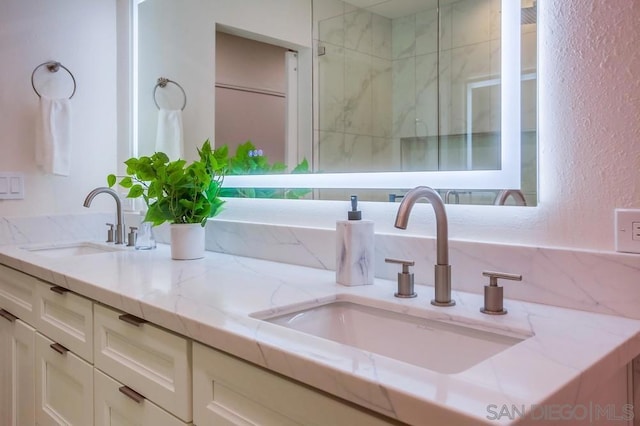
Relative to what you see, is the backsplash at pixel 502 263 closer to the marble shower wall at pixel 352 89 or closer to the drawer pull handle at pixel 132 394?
the marble shower wall at pixel 352 89

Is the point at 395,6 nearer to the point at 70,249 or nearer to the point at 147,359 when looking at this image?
the point at 147,359

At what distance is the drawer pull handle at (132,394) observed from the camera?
1.00m

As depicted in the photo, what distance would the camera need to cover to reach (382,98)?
4.29 feet

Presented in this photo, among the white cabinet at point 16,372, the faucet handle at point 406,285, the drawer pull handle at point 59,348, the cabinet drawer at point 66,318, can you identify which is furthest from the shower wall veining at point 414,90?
the white cabinet at point 16,372

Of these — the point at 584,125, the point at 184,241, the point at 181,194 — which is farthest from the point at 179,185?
the point at 584,125

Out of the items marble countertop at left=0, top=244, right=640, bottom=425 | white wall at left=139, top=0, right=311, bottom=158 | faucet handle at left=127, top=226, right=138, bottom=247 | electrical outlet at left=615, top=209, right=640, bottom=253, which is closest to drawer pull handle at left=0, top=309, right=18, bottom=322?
marble countertop at left=0, top=244, right=640, bottom=425

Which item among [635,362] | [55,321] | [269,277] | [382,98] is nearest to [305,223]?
[269,277]

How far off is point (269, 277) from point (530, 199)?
0.65 metres

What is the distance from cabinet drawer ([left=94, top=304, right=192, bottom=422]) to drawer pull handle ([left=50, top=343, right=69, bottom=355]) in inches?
7.4

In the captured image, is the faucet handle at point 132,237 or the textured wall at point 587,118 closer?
the textured wall at point 587,118

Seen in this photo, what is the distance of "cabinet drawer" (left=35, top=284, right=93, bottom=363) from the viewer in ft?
3.99

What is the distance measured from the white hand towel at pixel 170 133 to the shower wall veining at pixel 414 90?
83 centimetres

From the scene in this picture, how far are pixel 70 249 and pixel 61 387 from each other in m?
0.88

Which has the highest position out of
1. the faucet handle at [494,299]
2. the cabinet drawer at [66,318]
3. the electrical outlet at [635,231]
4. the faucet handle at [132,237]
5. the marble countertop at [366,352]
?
the electrical outlet at [635,231]
